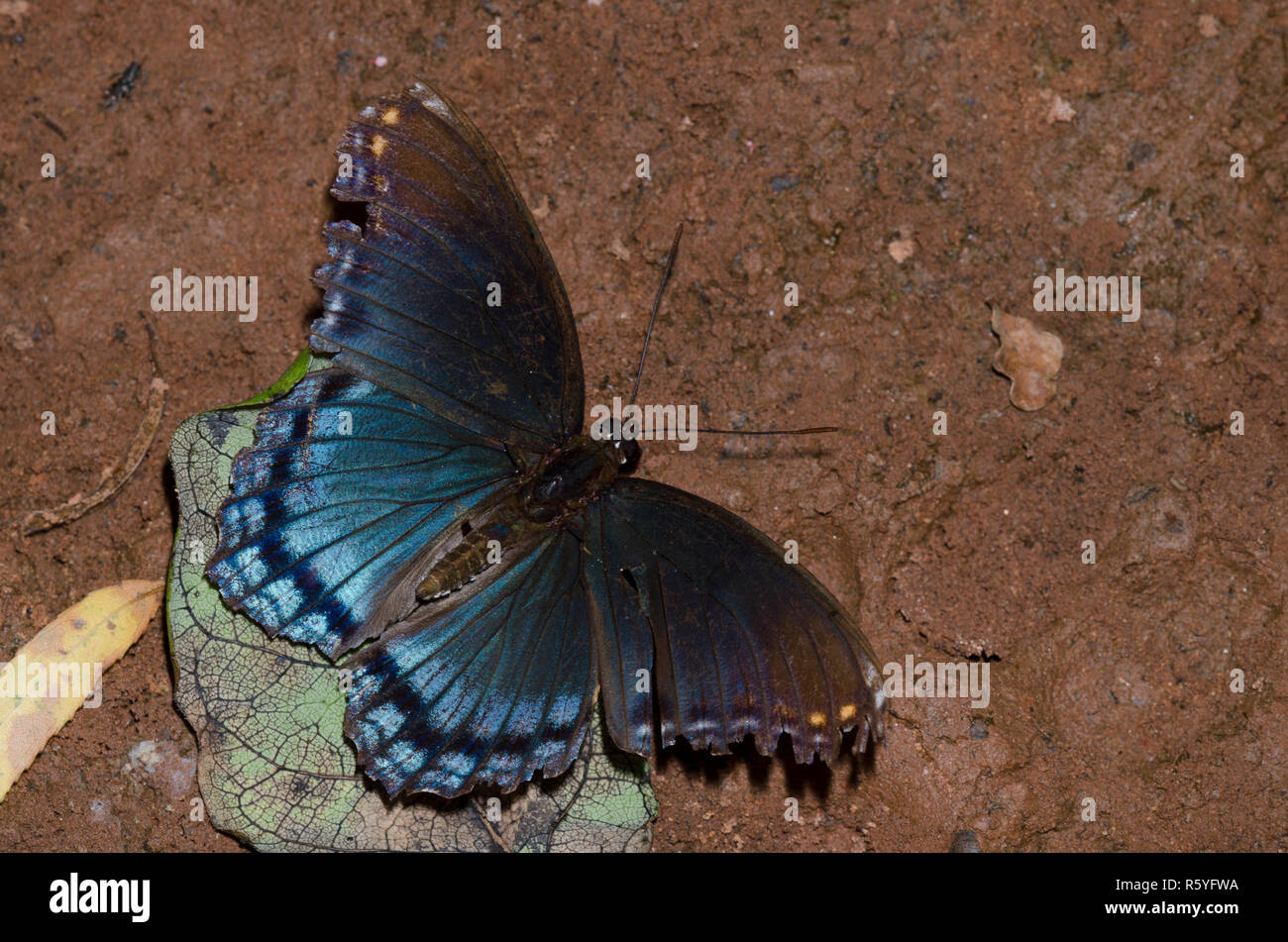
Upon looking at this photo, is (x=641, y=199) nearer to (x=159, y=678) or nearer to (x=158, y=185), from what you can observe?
(x=158, y=185)

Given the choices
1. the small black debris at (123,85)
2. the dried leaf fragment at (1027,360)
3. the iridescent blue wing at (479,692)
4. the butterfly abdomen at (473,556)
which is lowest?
the iridescent blue wing at (479,692)

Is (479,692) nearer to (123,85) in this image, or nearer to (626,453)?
(626,453)

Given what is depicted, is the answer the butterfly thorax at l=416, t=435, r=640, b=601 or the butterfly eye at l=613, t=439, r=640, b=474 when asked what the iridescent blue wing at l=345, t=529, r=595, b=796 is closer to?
the butterfly thorax at l=416, t=435, r=640, b=601

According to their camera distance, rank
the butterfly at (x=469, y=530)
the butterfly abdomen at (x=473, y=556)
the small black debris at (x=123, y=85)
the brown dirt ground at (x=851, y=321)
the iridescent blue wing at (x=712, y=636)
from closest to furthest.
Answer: the iridescent blue wing at (x=712, y=636) < the butterfly at (x=469, y=530) < the butterfly abdomen at (x=473, y=556) < the brown dirt ground at (x=851, y=321) < the small black debris at (x=123, y=85)

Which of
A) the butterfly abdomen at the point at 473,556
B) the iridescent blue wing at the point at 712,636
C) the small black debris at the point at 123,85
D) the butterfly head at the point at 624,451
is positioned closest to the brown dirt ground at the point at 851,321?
the small black debris at the point at 123,85

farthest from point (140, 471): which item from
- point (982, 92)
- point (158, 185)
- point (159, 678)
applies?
point (982, 92)

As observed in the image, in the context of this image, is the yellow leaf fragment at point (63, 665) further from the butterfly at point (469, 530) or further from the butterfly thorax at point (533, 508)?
the butterfly thorax at point (533, 508)

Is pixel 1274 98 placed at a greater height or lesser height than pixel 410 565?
greater

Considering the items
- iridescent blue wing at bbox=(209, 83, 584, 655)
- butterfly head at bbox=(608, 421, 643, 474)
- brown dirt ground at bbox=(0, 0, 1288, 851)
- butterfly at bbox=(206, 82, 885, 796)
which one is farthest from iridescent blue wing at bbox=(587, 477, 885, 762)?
brown dirt ground at bbox=(0, 0, 1288, 851)
